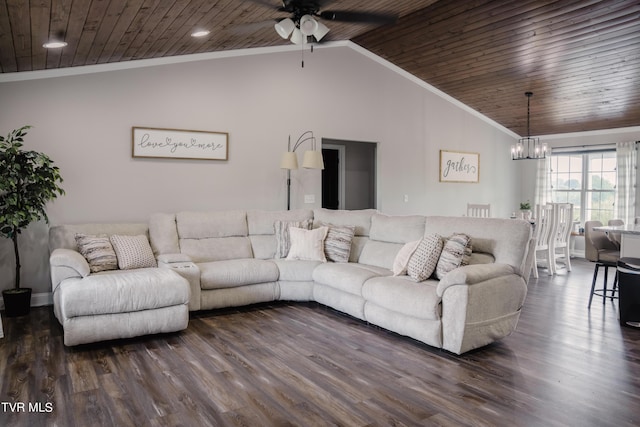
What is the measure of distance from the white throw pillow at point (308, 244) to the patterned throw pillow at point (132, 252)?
145 cm

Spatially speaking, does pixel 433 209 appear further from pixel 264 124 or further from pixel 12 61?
pixel 12 61

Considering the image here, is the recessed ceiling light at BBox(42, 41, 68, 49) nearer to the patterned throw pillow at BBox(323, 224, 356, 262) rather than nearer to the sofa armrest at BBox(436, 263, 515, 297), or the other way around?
the patterned throw pillow at BBox(323, 224, 356, 262)

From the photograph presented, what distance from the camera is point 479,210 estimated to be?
7.49 meters

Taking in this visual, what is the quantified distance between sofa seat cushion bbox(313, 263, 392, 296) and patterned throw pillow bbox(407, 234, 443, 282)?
42cm

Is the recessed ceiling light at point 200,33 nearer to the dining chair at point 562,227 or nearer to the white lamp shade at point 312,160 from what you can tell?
the white lamp shade at point 312,160

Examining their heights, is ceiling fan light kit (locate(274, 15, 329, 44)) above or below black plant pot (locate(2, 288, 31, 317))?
above

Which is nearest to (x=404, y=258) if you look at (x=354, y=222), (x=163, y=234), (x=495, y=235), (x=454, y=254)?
(x=454, y=254)

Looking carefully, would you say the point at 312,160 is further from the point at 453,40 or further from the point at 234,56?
the point at 453,40

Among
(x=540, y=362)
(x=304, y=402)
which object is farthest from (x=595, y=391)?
(x=304, y=402)

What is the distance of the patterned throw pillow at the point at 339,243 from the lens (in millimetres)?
4980

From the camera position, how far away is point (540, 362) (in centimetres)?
323

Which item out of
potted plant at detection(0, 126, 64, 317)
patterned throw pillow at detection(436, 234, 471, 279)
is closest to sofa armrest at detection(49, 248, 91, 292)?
potted plant at detection(0, 126, 64, 317)

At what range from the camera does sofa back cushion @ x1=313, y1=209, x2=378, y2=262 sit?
201 inches

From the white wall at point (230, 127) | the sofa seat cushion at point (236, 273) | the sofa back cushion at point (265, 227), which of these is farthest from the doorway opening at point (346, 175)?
the sofa seat cushion at point (236, 273)
